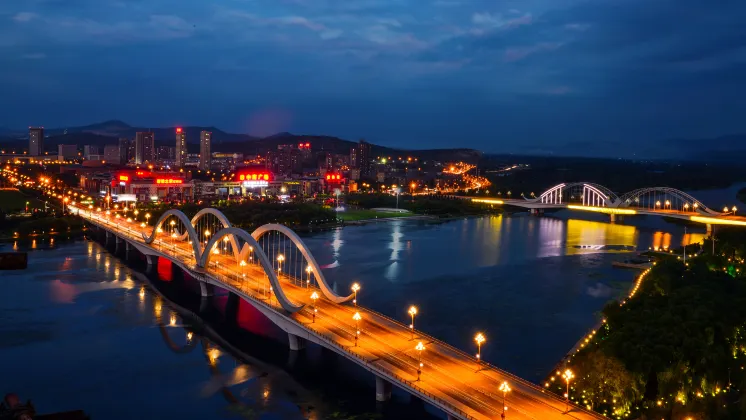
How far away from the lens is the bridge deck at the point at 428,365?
7957 mm

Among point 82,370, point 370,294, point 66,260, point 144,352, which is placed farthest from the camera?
point 66,260

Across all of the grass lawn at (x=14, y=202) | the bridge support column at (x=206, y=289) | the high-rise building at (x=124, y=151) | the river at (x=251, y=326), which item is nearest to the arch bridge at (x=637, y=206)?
the river at (x=251, y=326)

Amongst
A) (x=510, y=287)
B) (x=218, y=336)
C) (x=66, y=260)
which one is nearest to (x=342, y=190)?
(x=66, y=260)

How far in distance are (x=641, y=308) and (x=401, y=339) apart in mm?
4366

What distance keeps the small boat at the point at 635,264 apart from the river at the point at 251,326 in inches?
17.5

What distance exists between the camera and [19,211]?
3219 cm

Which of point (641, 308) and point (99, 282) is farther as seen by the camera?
point (99, 282)

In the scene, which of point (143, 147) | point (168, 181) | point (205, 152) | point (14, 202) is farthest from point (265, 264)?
point (143, 147)

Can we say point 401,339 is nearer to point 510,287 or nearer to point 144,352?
point 144,352

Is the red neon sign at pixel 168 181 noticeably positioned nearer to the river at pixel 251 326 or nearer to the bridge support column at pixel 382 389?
the river at pixel 251 326

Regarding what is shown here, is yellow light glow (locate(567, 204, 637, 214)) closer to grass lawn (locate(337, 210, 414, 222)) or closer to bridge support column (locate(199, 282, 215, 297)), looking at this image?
grass lawn (locate(337, 210, 414, 222))

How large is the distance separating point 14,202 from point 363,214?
20.0 m

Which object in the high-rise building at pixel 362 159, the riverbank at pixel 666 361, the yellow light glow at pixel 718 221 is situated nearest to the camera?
the riverbank at pixel 666 361

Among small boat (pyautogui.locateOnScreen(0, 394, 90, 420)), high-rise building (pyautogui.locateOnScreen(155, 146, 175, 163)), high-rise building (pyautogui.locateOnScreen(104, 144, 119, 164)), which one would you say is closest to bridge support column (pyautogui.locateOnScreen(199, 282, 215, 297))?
small boat (pyautogui.locateOnScreen(0, 394, 90, 420))
